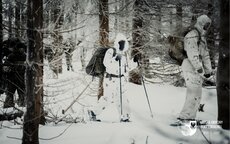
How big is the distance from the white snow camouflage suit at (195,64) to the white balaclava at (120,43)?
5.06 ft

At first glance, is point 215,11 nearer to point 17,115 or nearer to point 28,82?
point 17,115

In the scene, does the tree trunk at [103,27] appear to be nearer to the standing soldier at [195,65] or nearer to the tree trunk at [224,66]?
the standing soldier at [195,65]

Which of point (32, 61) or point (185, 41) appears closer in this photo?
point (32, 61)

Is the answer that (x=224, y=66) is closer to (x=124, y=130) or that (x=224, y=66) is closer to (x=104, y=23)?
(x=124, y=130)

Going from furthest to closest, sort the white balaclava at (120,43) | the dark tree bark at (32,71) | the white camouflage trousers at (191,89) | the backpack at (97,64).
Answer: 1. the backpack at (97,64)
2. the white balaclava at (120,43)
3. the white camouflage trousers at (191,89)
4. the dark tree bark at (32,71)

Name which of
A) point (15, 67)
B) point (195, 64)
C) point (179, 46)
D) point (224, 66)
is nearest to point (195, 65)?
point (195, 64)

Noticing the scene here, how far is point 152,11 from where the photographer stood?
38.9 feet

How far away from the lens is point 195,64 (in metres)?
6.23

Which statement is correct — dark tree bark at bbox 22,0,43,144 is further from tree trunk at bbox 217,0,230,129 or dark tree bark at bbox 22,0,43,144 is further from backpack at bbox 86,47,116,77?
tree trunk at bbox 217,0,230,129

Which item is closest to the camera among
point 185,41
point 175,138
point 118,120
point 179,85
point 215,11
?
point 175,138

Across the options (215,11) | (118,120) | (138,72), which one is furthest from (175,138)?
(215,11)

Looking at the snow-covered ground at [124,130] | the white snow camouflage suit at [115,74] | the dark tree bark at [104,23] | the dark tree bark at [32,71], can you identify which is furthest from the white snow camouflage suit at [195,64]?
the dark tree bark at [104,23]

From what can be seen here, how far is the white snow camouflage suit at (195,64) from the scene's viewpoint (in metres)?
6.22

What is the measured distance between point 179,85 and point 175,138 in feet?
23.0
